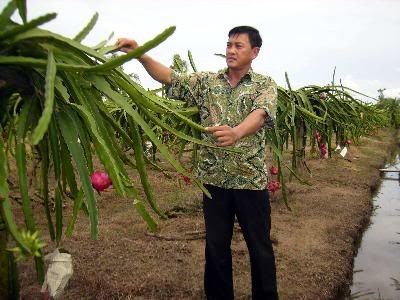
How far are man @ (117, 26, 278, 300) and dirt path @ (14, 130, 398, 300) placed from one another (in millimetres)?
539

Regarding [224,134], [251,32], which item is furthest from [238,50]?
[224,134]

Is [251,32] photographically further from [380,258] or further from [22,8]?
[380,258]

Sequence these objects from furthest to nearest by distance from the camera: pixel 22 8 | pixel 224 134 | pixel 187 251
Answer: pixel 187 251
pixel 224 134
pixel 22 8

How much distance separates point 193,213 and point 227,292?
238 cm

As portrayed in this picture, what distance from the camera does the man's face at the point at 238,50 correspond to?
2262mm

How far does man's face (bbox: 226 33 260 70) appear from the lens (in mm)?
2262

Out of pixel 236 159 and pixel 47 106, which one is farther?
pixel 236 159

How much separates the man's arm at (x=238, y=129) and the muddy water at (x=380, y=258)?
1.92 m

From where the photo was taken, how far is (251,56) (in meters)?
2.33

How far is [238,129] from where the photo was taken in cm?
185

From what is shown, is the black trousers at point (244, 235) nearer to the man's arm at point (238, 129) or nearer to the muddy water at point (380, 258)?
the man's arm at point (238, 129)

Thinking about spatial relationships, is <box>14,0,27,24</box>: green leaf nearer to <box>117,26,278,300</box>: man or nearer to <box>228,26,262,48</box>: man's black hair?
<box>117,26,278,300</box>: man

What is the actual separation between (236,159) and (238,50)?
558 millimetres

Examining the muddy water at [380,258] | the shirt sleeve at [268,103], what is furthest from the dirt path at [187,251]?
the shirt sleeve at [268,103]
